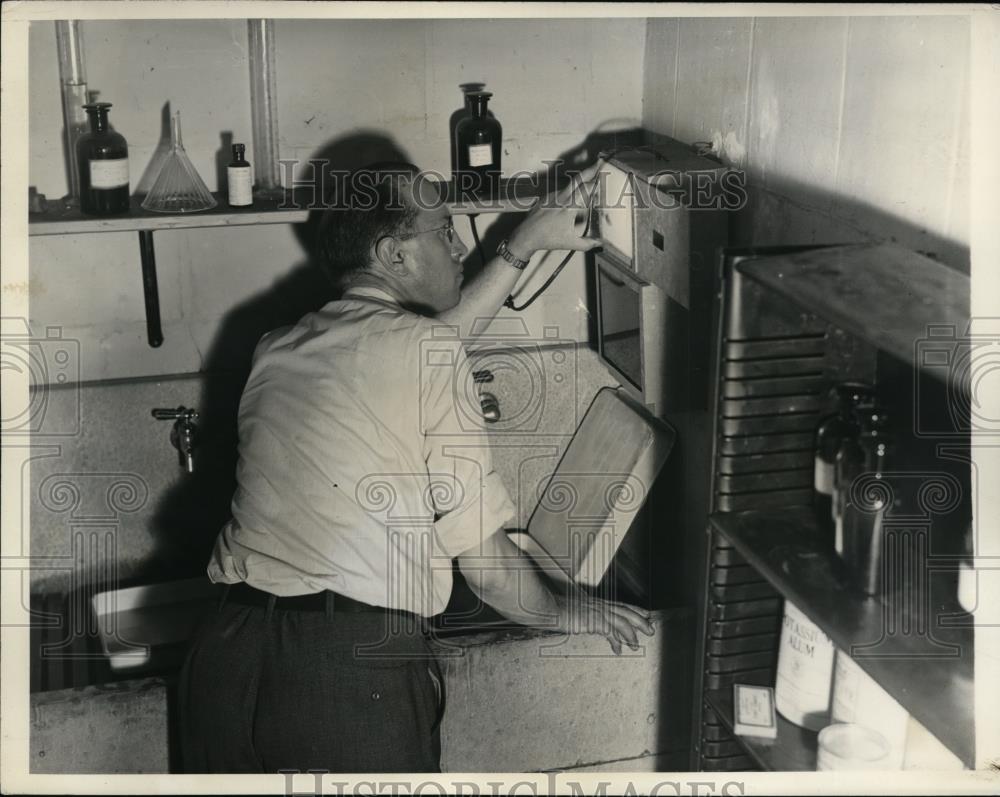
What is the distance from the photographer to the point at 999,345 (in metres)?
1.12

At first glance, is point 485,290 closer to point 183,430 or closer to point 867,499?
point 183,430

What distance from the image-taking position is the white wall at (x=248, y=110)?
68.5 inches

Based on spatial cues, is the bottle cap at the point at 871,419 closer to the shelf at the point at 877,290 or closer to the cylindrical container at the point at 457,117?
the shelf at the point at 877,290

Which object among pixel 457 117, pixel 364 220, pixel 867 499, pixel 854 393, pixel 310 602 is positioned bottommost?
pixel 310 602

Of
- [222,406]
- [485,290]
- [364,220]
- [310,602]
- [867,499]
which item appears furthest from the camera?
[222,406]

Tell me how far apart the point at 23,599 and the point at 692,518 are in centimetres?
102

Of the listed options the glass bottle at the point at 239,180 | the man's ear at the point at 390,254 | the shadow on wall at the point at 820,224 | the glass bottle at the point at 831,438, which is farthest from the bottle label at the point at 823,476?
the glass bottle at the point at 239,180

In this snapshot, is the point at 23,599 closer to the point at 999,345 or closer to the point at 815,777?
the point at 815,777

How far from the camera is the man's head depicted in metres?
1.54

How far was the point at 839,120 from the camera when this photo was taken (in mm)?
1288

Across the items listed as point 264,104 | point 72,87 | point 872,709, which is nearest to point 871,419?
point 872,709

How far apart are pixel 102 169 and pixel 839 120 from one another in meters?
1.10

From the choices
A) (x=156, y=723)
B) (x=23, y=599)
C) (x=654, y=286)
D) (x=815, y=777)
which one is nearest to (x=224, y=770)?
(x=156, y=723)

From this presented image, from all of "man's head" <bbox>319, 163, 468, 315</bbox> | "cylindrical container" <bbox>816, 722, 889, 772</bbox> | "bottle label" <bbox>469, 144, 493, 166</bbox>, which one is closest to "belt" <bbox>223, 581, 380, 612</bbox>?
"man's head" <bbox>319, 163, 468, 315</bbox>
